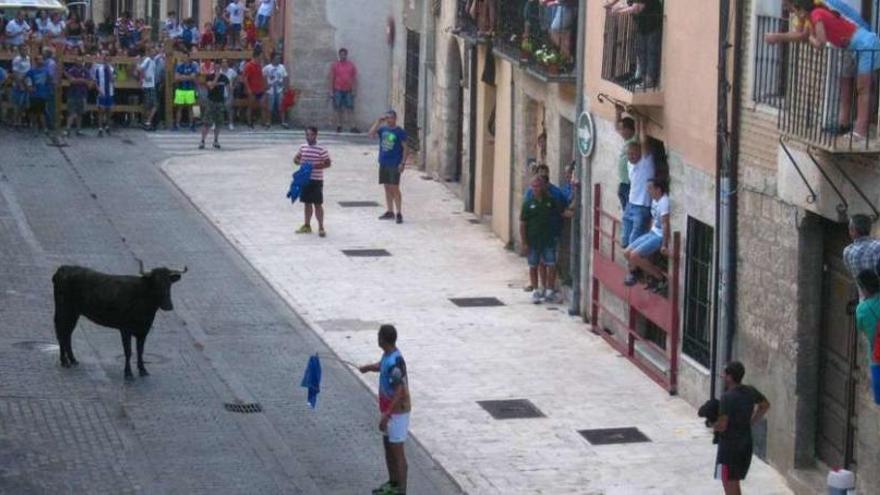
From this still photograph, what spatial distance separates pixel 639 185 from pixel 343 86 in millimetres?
19623

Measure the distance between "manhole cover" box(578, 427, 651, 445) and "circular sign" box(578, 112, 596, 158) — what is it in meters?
5.57

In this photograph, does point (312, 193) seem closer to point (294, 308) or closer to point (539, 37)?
point (539, 37)

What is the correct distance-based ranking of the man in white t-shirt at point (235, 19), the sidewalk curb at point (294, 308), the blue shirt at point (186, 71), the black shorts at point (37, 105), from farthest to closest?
the man in white t-shirt at point (235, 19) → the blue shirt at point (186, 71) → the black shorts at point (37, 105) → the sidewalk curb at point (294, 308)

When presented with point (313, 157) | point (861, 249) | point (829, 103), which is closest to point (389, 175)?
point (313, 157)

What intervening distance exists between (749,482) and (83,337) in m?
8.43

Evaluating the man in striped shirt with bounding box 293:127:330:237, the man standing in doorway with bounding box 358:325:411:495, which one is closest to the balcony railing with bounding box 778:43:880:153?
the man standing in doorway with bounding box 358:325:411:495

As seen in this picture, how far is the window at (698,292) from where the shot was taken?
2177 centimetres

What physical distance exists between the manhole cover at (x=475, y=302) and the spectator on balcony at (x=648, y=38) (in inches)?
170

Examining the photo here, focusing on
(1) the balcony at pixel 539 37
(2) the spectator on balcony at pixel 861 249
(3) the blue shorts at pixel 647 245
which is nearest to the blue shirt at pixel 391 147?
(1) the balcony at pixel 539 37

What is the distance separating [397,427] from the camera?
59.0ft

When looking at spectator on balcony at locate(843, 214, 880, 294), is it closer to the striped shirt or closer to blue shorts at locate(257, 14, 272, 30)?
the striped shirt

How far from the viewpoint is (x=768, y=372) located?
20.0m

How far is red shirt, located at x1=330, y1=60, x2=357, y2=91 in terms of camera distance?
42281 mm

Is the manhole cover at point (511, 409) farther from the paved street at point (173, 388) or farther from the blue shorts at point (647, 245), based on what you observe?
the blue shorts at point (647, 245)
